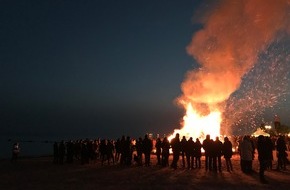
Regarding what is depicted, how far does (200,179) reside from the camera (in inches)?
620

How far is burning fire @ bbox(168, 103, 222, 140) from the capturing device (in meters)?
37.7

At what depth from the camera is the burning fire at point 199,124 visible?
3769 cm

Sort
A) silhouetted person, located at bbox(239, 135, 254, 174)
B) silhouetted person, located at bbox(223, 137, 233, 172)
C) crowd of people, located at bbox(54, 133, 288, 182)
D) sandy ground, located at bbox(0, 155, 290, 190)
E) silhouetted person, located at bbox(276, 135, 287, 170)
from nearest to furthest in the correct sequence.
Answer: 1. sandy ground, located at bbox(0, 155, 290, 190)
2. crowd of people, located at bbox(54, 133, 288, 182)
3. silhouetted person, located at bbox(239, 135, 254, 174)
4. silhouetted person, located at bbox(223, 137, 233, 172)
5. silhouetted person, located at bbox(276, 135, 287, 170)

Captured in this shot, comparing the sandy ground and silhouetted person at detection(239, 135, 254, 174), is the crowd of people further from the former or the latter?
the sandy ground

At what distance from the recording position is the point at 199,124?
38.9 metres

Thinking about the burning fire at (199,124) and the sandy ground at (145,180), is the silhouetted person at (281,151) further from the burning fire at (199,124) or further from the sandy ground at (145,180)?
the burning fire at (199,124)

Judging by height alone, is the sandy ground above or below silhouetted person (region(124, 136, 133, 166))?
below

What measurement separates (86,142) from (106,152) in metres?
2.34

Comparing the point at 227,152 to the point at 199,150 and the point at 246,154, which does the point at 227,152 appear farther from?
the point at 199,150

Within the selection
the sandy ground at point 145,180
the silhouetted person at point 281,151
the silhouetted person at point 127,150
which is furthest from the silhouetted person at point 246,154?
the silhouetted person at point 127,150

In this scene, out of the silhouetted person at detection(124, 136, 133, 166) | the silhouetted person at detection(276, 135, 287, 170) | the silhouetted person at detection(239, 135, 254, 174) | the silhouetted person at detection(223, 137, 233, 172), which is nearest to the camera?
the silhouetted person at detection(239, 135, 254, 174)

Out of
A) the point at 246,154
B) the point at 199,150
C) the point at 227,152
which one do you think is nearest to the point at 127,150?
the point at 199,150

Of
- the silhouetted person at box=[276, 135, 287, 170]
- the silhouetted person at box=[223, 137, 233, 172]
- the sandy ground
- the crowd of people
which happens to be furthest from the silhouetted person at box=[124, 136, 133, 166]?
the silhouetted person at box=[276, 135, 287, 170]

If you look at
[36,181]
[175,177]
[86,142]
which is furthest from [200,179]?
[86,142]
